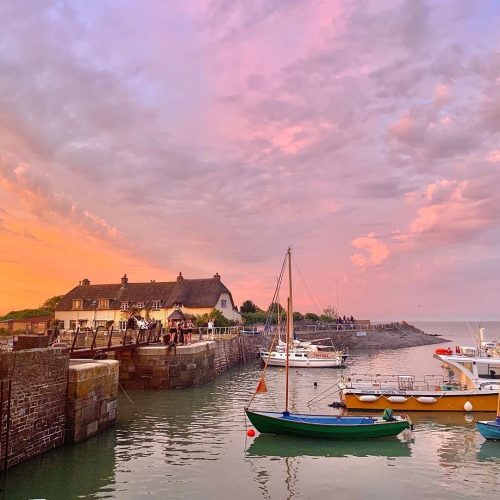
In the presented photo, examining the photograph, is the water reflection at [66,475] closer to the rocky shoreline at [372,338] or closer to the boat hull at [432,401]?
the boat hull at [432,401]

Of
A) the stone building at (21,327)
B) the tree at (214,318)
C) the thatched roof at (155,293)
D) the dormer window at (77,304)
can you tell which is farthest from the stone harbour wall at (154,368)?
the dormer window at (77,304)

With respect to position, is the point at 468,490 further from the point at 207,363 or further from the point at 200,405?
the point at 207,363

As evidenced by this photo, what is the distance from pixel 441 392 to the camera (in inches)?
1180

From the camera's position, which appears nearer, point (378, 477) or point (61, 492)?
point (61, 492)

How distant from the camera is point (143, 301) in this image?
75188mm

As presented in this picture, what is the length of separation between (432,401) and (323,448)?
10906 millimetres

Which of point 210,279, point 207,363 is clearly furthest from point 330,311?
point 207,363

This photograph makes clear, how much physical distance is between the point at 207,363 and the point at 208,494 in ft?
90.4

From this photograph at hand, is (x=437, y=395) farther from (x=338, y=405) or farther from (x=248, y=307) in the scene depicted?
(x=248, y=307)

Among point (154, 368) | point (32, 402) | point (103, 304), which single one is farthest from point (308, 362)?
point (32, 402)

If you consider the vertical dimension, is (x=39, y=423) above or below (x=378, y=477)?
above

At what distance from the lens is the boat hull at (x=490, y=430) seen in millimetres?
22641

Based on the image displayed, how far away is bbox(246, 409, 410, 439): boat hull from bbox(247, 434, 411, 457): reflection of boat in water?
10.5 inches

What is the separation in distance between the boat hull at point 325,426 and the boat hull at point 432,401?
21.3 ft
